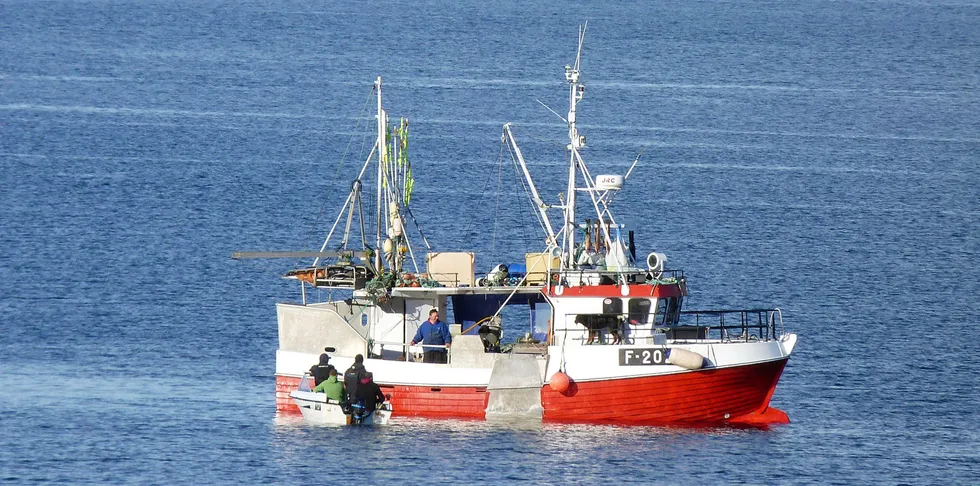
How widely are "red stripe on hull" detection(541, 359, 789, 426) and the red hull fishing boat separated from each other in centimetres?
3

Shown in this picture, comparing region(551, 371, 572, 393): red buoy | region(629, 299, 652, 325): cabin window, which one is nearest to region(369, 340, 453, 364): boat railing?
region(551, 371, 572, 393): red buoy

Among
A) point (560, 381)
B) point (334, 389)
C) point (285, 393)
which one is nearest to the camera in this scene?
point (560, 381)

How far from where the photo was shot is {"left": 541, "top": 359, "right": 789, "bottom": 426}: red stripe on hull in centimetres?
4919

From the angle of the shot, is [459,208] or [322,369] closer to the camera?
[322,369]

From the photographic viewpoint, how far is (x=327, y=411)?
5056 centimetres

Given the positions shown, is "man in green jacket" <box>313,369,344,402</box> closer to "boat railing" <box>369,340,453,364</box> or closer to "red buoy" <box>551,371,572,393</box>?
"boat railing" <box>369,340,453,364</box>

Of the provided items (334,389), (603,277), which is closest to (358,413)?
(334,389)

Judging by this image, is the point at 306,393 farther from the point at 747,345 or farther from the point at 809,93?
the point at 809,93

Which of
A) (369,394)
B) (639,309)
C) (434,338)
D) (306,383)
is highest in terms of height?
(639,309)

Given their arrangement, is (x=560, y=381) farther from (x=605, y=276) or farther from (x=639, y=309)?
(x=605, y=276)

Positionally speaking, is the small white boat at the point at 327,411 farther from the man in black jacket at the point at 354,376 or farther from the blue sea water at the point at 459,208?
the blue sea water at the point at 459,208

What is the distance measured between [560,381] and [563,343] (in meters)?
1.16

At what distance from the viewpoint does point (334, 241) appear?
90125 mm

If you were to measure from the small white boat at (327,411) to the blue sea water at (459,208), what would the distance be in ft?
3.47
